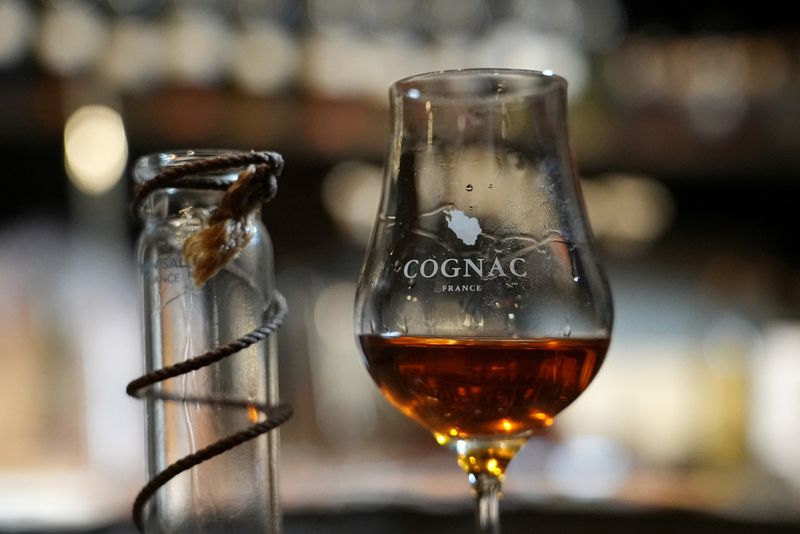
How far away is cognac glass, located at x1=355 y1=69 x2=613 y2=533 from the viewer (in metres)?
0.61

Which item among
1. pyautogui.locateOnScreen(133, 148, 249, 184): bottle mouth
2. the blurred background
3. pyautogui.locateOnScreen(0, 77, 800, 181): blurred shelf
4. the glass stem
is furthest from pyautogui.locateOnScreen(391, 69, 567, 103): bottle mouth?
pyautogui.locateOnScreen(0, 77, 800, 181): blurred shelf

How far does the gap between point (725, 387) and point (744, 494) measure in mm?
890

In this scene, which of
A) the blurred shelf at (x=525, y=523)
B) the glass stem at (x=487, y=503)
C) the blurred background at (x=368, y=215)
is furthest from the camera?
the blurred background at (x=368, y=215)

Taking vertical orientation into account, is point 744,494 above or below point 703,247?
below

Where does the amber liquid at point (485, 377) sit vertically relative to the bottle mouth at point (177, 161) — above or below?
below

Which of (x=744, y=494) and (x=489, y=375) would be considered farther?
(x=744, y=494)

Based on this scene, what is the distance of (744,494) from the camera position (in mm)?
2021

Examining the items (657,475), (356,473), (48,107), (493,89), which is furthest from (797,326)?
(493,89)

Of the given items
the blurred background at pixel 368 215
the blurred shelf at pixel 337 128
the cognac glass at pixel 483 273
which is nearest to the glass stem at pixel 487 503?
the cognac glass at pixel 483 273

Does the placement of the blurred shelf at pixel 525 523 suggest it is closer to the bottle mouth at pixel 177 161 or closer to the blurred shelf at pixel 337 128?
the bottle mouth at pixel 177 161

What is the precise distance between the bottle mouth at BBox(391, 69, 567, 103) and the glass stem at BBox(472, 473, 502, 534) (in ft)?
0.72

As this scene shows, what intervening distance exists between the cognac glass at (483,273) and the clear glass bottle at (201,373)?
0.07 meters

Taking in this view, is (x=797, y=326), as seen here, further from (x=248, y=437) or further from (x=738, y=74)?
(x=248, y=437)

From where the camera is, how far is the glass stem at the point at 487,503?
60cm
